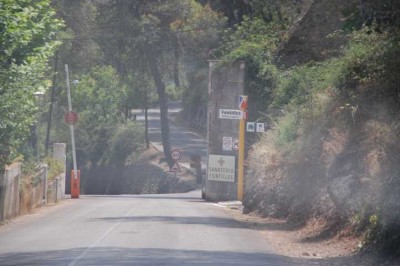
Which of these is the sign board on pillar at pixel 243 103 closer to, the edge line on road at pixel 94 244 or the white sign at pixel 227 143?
the white sign at pixel 227 143

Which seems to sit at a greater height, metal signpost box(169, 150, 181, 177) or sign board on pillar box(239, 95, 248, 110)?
sign board on pillar box(239, 95, 248, 110)

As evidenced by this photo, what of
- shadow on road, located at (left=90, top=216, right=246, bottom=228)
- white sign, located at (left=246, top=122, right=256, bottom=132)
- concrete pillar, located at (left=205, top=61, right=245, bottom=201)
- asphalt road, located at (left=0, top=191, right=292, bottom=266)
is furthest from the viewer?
concrete pillar, located at (left=205, top=61, right=245, bottom=201)

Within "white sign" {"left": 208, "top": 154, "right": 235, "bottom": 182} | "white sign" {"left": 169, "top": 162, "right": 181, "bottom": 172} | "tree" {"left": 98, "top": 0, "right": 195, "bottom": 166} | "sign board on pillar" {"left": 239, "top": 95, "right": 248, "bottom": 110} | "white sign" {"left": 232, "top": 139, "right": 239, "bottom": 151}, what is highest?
"tree" {"left": 98, "top": 0, "right": 195, "bottom": 166}


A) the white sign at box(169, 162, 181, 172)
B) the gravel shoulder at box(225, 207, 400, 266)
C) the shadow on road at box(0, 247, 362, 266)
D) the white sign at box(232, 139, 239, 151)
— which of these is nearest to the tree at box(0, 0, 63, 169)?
the shadow on road at box(0, 247, 362, 266)

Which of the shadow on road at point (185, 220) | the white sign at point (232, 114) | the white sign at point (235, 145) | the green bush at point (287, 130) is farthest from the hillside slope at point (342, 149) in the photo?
the white sign at point (235, 145)

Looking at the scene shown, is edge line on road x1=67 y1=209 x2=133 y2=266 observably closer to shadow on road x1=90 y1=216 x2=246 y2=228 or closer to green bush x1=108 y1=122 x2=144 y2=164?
shadow on road x1=90 y1=216 x2=246 y2=228

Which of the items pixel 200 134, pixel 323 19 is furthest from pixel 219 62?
pixel 200 134

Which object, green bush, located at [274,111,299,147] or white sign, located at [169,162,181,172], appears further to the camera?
white sign, located at [169,162,181,172]

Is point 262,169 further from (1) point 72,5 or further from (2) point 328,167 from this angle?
(1) point 72,5

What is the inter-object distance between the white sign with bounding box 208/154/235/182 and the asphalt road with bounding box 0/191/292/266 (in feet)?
37.0

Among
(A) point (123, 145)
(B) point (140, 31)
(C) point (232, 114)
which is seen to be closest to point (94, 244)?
(C) point (232, 114)

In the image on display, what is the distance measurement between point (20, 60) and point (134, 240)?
5617 millimetres

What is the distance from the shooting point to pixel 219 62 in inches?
1551

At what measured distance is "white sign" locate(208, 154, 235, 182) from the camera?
39.1 m
